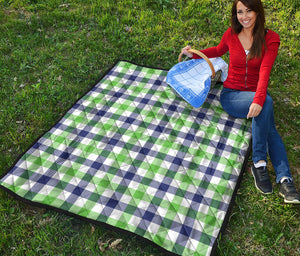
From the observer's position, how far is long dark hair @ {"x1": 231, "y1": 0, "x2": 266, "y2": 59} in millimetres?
3197

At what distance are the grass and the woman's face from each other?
1.36 meters

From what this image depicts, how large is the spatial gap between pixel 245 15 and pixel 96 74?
2469mm

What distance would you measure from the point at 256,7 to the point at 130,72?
2.14m

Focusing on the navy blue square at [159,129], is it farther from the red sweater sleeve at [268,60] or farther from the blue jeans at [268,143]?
the red sweater sleeve at [268,60]

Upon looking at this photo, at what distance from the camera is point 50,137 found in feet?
12.8

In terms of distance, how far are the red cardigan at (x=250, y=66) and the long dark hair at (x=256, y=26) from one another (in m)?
0.07

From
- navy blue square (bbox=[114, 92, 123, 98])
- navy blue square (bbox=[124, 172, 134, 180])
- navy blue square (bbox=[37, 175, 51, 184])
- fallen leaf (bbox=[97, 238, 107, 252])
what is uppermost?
navy blue square (bbox=[114, 92, 123, 98])

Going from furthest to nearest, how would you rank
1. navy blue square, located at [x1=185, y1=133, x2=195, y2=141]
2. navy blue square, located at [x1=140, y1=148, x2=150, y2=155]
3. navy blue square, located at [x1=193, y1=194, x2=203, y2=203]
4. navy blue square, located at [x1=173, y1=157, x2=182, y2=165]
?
navy blue square, located at [x1=185, y1=133, x2=195, y2=141], navy blue square, located at [x1=140, y1=148, x2=150, y2=155], navy blue square, located at [x1=173, y1=157, x2=182, y2=165], navy blue square, located at [x1=193, y1=194, x2=203, y2=203]

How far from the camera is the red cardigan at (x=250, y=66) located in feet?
11.1

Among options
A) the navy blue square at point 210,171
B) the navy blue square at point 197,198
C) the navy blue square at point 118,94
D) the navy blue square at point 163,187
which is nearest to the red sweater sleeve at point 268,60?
the navy blue square at point 210,171

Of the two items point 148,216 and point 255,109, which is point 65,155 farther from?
point 255,109

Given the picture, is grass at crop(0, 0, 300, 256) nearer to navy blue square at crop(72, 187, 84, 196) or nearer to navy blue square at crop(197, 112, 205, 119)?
navy blue square at crop(72, 187, 84, 196)

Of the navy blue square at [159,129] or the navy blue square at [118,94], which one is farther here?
the navy blue square at [118,94]

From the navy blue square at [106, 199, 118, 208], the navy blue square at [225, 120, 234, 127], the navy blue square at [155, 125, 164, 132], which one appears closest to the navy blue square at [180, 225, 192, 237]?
the navy blue square at [106, 199, 118, 208]
